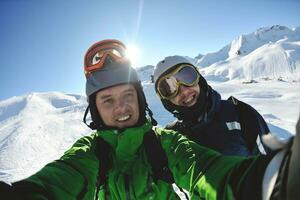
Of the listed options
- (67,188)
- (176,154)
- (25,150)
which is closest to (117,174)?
(176,154)

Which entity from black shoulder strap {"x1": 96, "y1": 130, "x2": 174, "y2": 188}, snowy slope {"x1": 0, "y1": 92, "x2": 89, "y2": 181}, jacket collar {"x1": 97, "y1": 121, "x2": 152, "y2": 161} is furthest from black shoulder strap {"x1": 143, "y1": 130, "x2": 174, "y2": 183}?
snowy slope {"x1": 0, "y1": 92, "x2": 89, "y2": 181}

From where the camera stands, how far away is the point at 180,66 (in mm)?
5188

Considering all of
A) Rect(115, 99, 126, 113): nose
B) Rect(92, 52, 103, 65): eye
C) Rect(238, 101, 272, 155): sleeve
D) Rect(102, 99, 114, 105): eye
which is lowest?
Rect(238, 101, 272, 155): sleeve

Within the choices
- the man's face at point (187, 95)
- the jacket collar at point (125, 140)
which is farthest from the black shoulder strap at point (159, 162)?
the man's face at point (187, 95)

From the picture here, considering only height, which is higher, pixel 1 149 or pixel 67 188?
pixel 67 188

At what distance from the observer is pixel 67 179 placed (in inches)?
73.4

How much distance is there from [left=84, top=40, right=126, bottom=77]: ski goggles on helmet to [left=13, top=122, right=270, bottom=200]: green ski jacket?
0.89 metres

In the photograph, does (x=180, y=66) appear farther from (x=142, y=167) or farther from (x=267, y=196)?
(x=267, y=196)

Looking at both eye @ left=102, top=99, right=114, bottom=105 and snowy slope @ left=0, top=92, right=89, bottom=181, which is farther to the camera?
snowy slope @ left=0, top=92, right=89, bottom=181

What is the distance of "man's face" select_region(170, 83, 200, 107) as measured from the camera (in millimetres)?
4631

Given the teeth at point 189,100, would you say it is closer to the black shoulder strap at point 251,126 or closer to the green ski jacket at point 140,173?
the black shoulder strap at point 251,126

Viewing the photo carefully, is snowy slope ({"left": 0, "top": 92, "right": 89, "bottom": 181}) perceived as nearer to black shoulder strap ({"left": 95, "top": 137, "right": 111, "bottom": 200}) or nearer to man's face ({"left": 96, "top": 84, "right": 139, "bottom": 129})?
man's face ({"left": 96, "top": 84, "right": 139, "bottom": 129})

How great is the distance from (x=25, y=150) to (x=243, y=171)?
1610 cm

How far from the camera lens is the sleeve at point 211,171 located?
1218 millimetres
